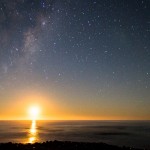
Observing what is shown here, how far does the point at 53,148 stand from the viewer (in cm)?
2902

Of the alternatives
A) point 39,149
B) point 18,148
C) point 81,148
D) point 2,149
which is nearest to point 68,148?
point 81,148

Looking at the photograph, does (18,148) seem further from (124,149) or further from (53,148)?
(124,149)

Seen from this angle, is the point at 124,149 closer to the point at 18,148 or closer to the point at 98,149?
the point at 98,149

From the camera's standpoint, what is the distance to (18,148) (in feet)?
91.8

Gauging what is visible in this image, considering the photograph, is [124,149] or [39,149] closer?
[39,149]

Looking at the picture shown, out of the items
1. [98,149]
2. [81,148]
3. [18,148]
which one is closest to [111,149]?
[98,149]

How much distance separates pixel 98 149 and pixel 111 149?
164cm

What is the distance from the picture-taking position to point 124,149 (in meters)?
30.3

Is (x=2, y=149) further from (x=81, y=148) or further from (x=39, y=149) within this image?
(x=81, y=148)

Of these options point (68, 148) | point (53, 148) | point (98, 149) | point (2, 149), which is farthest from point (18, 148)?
point (98, 149)

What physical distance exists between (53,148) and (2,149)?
6.08 m

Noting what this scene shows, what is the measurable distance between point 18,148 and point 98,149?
9.71 m

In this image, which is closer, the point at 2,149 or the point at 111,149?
the point at 2,149

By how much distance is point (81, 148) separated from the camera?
2903 centimetres
